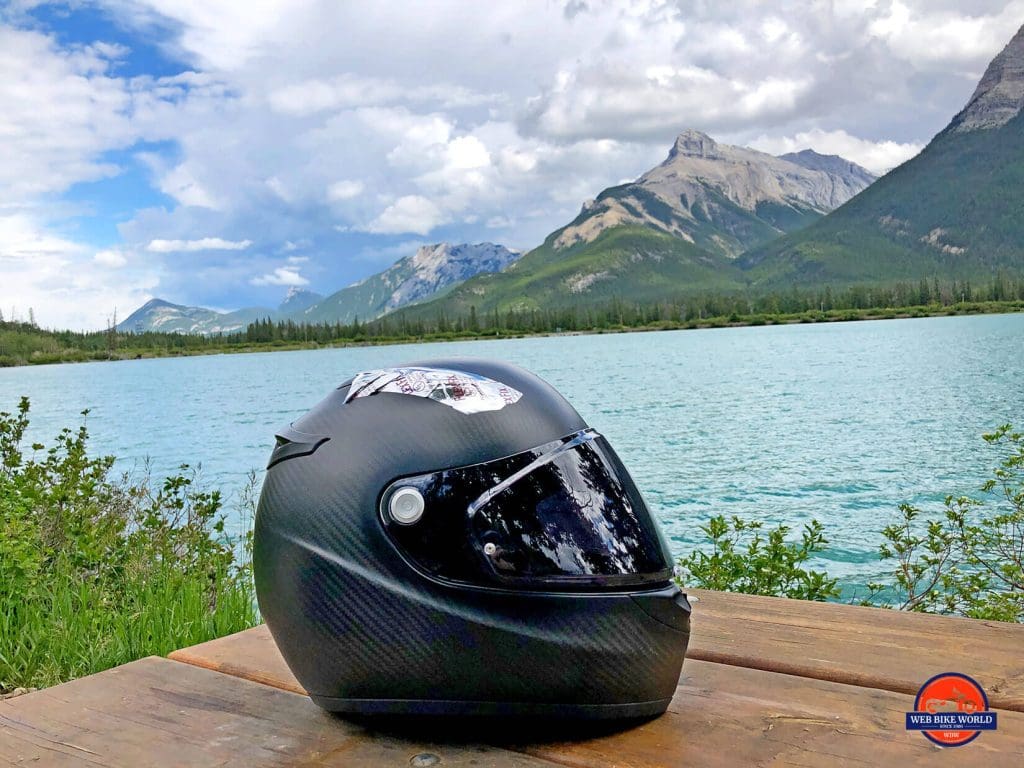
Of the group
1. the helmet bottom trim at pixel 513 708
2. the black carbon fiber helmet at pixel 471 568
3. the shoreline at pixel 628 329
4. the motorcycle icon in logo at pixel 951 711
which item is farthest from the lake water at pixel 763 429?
the shoreline at pixel 628 329

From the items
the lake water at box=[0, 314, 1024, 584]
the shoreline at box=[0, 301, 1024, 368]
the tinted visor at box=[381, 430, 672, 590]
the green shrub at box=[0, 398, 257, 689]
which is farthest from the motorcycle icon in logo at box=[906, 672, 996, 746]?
the shoreline at box=[0, 301, 1024, 368]

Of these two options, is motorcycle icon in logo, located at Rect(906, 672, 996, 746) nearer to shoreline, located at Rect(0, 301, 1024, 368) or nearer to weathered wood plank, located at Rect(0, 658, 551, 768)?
weathered wood plank, located at Rect(0, 658, 551, 768)

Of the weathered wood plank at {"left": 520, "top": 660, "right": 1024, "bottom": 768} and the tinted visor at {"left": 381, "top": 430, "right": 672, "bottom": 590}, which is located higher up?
the tinted visor at {"left": 381, "top": 430, "right": 672, "bottom": 590}

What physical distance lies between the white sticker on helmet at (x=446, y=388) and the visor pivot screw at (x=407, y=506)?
228 millimetres

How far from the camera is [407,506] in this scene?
1.88 meters

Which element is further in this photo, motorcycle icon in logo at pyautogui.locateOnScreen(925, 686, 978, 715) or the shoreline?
the shoreline

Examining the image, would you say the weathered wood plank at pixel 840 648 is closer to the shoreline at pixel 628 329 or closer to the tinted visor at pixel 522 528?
the tinted visor at pixel 522 528

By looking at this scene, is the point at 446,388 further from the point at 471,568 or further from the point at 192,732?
the point at 192,732

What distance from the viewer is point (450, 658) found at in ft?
6.03

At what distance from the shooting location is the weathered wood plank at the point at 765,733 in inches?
65.1

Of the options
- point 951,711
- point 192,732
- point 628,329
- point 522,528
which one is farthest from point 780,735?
point 628,329

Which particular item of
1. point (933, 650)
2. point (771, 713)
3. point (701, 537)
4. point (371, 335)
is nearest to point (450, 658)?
point (771, 713)

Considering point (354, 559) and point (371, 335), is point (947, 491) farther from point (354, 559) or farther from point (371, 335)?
point (371, 335)

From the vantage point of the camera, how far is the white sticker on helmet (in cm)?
199
